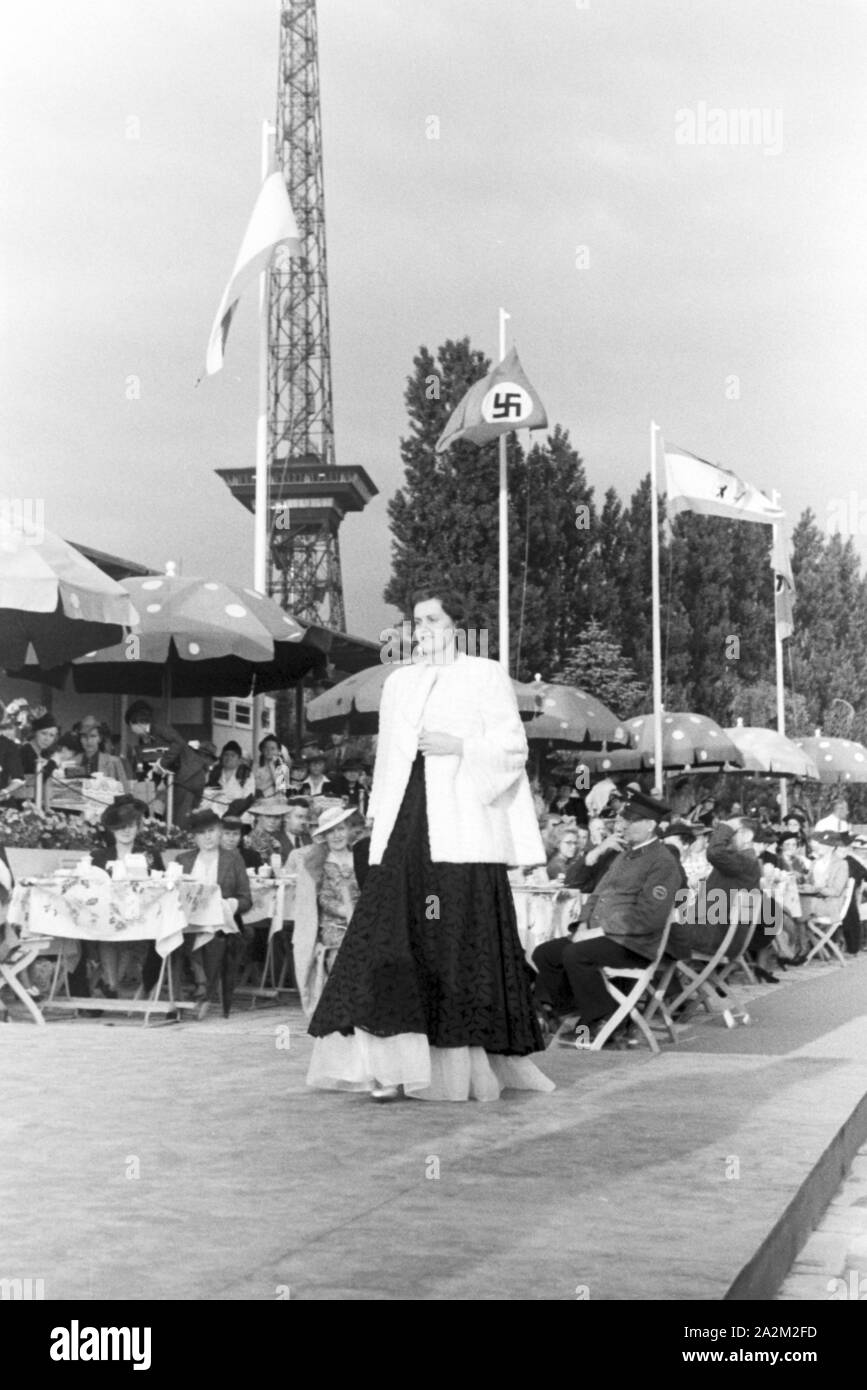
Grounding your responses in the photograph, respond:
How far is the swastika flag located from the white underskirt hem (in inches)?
602

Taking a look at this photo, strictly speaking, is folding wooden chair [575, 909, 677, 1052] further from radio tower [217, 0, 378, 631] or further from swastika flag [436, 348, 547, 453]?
radio tower [217, 0, 378, 631]

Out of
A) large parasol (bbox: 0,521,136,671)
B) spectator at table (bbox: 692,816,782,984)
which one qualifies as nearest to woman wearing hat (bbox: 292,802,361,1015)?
large parasol (bbox: 0,521,136,671)

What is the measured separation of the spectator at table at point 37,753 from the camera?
13188mm

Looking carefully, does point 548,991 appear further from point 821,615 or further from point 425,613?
point 821,615

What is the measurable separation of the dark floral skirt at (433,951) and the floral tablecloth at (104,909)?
3.63 meters

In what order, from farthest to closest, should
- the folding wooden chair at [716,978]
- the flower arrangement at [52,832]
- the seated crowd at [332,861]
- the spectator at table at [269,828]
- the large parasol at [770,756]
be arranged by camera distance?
the large parasol at [770,756]
the spectator at table at [269,828]
the flower arrangement at [52,832]
the folding wooden chair at [716,978]
the seated crowd at [332,861]

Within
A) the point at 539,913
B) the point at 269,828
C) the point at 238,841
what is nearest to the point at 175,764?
the point at 269,828

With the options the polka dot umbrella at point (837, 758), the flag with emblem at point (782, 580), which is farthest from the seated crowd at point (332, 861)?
the polka dot umbrella at point (837, 758)

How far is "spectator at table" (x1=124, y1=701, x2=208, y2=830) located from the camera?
15.3 m

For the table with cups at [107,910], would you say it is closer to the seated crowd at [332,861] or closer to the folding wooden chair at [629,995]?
the seated crowd at [332,861]

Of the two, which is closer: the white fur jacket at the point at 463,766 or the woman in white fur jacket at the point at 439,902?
the woman in white fur jacket at the point at 439,902

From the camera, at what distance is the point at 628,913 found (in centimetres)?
1015

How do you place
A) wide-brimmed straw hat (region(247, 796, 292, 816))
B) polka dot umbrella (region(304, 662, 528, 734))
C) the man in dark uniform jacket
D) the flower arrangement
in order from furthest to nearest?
polka dot umbrella (region(304, 662, 528, 734))
wide-brimmed straw hat (region(247, 796, 292, 816))
the flower arrangement
the man in dark uniform jacket

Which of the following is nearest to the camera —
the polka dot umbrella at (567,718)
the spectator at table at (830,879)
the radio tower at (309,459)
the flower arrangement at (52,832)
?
the flower arrangement at (52,832)
